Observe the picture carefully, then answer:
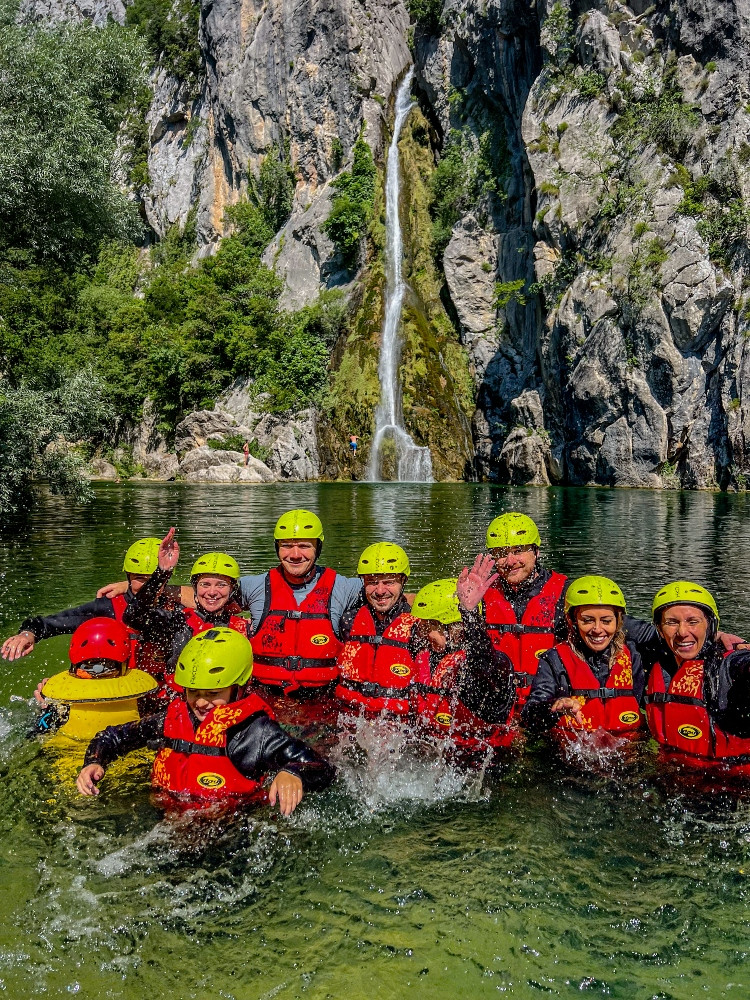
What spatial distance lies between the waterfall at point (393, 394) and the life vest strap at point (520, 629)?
98.4ft

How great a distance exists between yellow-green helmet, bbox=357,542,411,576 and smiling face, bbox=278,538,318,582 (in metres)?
0.74

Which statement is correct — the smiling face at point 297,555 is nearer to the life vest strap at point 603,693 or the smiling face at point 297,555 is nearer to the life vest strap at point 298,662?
the life vest strap at point 298,662

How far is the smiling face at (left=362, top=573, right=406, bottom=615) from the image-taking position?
6.02m

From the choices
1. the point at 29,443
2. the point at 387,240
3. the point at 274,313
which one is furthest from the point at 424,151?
the point at 29,443

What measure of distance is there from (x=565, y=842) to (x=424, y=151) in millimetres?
46447

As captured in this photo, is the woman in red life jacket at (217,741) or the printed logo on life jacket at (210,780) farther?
the printed logo on life jacket at (210,780)

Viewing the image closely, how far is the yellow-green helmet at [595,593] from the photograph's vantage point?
5.00 m

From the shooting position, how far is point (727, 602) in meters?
10.2

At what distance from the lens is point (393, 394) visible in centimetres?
3784

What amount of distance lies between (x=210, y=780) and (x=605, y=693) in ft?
9.12

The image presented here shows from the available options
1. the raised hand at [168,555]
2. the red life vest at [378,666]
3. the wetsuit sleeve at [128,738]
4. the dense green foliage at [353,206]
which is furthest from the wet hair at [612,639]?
the dense green foliage at [353,206]

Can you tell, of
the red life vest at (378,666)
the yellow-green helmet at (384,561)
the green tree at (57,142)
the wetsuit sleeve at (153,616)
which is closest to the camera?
the red life vest at (378,666)

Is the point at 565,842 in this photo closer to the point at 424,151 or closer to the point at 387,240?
the point at 387,240

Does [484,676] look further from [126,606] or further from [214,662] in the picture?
[126,606]
